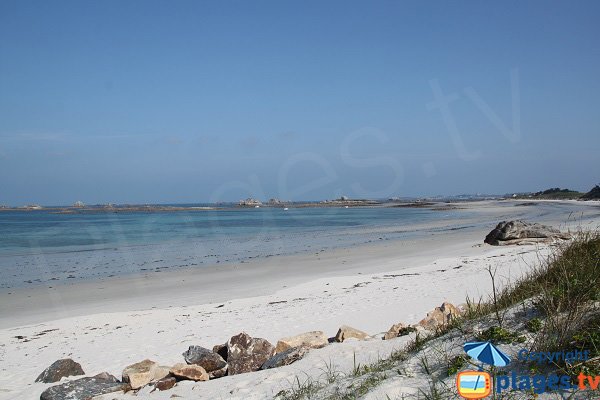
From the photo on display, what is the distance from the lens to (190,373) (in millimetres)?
5215

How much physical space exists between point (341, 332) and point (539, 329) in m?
2.85

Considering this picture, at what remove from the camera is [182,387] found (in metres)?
4.98

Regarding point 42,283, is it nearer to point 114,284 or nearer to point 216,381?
point 114,284

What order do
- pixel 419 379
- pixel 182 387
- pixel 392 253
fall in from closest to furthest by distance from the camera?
1. pixel 419 379
2. pixel 182 387
3. pixel 392 253

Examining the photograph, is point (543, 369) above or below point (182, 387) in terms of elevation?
→ above

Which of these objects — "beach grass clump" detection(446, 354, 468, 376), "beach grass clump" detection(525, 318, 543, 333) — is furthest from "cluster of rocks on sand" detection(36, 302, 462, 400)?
"beach grass clump" detection(446, 354, 468, 376)

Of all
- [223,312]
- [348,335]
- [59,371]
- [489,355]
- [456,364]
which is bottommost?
[223,312]

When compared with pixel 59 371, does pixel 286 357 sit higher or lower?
higher

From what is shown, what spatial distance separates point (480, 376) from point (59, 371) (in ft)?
18.5

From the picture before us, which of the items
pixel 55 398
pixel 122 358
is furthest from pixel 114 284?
pixel 55 398

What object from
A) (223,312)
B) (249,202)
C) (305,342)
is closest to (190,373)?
(305,342)

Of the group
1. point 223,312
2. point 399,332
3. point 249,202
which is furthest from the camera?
point 249,202

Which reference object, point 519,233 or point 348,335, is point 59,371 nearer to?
point 348,335

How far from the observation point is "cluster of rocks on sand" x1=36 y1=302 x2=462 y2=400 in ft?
17.1
